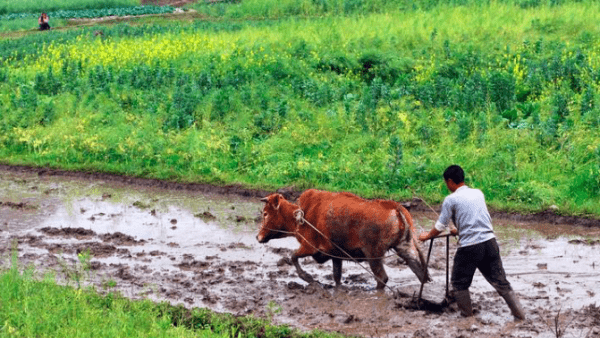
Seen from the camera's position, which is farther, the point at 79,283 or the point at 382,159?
the point at 382,159

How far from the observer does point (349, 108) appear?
16.2 meters

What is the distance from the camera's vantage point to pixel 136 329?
730cm

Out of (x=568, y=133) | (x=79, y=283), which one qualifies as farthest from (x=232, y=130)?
(x=79, y=283)

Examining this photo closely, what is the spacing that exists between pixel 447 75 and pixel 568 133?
4893 millimetres

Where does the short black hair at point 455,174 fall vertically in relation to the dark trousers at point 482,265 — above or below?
above

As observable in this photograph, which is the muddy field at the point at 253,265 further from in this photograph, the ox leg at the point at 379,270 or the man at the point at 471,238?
the man at the point at 471,238

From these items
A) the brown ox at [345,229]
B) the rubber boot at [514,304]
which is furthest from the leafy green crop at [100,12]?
the rubber boot at [514,304]

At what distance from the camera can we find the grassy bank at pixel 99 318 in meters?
7.15

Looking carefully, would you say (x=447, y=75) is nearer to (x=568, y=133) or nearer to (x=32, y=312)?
(x=568, y=133)

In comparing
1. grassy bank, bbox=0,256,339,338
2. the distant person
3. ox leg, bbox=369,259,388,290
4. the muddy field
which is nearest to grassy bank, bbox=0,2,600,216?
the muddy field

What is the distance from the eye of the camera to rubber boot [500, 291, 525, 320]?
7.79 meters

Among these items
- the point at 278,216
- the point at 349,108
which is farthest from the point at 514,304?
the point at 349,108

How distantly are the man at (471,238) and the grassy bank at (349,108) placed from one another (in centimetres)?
→ 449

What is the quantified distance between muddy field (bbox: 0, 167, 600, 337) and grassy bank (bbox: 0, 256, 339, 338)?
625 millimetres
